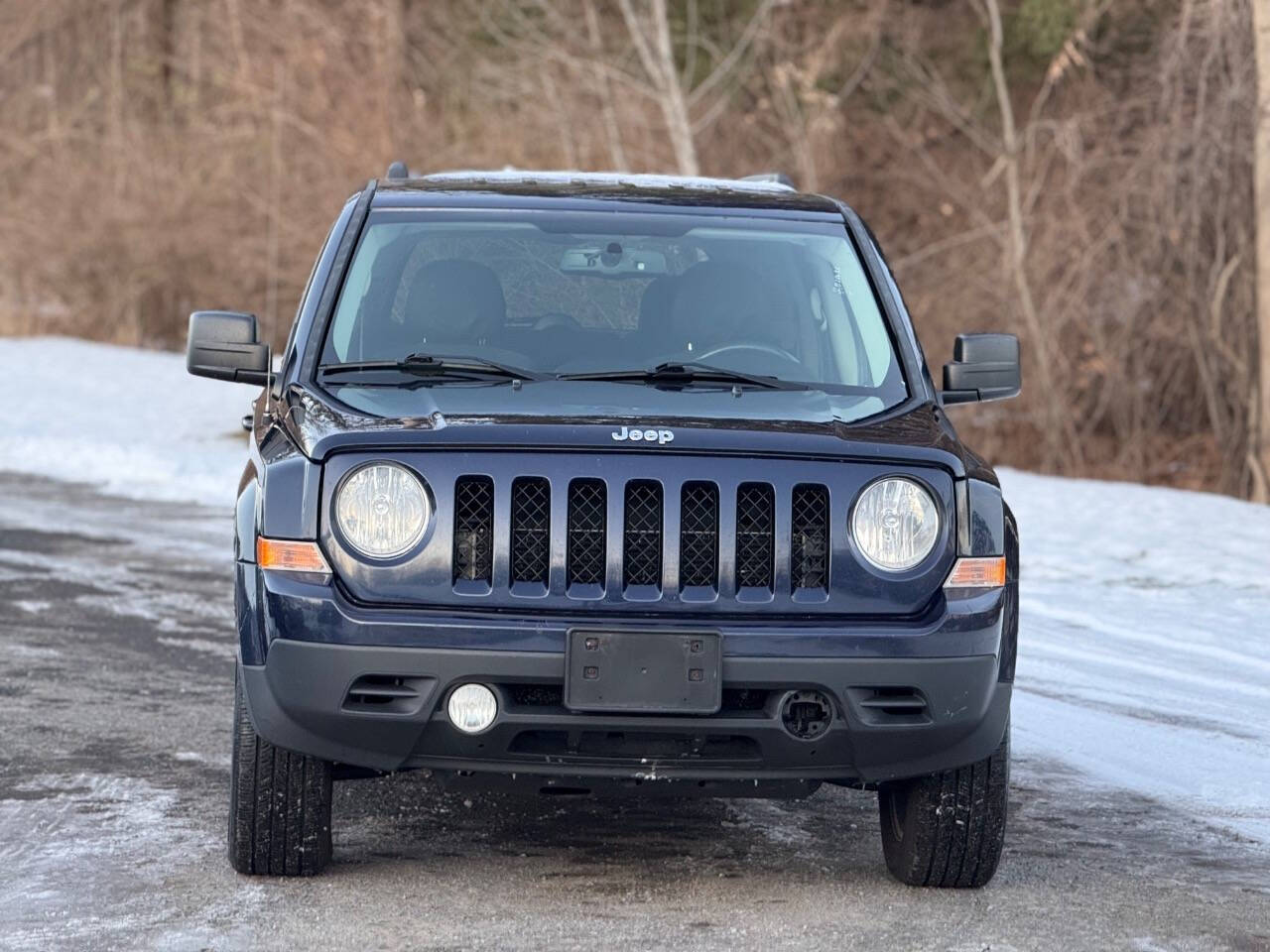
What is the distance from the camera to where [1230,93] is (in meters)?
18.1

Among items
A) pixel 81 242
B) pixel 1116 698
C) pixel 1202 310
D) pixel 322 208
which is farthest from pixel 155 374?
pixel 1116 698

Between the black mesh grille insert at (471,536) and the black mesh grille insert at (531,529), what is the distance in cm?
6

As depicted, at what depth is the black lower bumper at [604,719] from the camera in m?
4.75

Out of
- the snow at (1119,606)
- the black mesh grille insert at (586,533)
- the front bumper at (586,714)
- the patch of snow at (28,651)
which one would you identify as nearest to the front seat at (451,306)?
the black mesh grille insert at (586,533)

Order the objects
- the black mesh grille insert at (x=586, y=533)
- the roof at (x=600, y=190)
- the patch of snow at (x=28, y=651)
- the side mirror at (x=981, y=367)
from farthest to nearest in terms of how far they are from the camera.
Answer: the patch of snow at (x=28, y=651)
the roof at (x=600, y=190)
the side mirror at (x=981, y=367)
the black mesh grille insert at (x=586, y=533)

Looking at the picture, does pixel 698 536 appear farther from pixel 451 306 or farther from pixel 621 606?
pixel 451 306

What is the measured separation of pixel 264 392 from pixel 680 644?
183cm

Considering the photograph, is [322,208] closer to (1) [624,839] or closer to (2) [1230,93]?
(2) [1230,93]

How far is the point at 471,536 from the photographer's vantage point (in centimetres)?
484

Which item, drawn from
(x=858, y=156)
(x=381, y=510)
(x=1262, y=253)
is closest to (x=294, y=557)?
(x=381, y=510)

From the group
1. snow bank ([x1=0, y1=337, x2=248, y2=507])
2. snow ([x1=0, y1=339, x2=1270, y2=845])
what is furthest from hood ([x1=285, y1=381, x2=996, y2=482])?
snow bank ([x1=0, y1=337, x2=248, y2=507])

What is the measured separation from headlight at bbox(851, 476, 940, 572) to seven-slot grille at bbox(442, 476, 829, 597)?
0.34 feet

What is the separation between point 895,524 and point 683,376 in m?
0.83

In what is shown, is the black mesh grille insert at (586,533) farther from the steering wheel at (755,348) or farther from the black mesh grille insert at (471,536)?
the steering wheel at (755,348)
